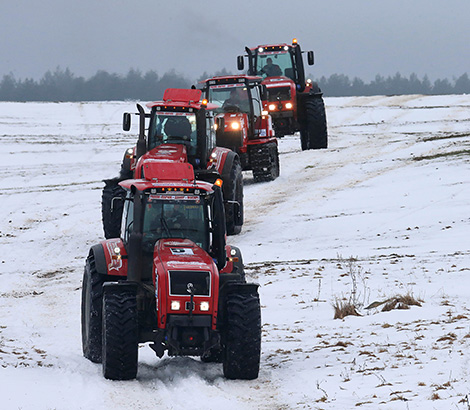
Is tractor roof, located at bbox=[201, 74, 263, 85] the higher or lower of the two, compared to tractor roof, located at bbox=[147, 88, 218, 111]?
higher

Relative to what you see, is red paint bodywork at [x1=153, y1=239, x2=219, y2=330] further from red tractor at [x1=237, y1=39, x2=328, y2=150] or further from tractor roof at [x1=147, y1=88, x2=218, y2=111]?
red tractor at [x1=237, y1=39, x2=328, y2=150]

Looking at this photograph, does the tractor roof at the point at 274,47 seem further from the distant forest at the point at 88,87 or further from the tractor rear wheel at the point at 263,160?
the distant forest at the point at 88,87

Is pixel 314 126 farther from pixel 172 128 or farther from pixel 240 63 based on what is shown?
pixel 172 128

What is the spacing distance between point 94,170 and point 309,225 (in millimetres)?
13004

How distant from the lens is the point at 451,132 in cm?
3481

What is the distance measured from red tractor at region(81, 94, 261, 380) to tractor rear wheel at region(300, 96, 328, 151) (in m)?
17.7

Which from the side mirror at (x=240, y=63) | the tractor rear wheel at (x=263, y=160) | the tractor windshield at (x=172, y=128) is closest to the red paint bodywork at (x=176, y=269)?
the tractor windshield at (x=172, y=128)

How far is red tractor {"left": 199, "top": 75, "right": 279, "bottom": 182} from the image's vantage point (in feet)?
75.5

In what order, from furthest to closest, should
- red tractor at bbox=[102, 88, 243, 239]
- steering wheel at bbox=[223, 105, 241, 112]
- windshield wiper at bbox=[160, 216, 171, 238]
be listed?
steering wheel at bbox=[223, 105, 241, 112]
red tractor at bbox=[102, 88, 243, 239]
windshield wiper at bbox=[160, 216, 171, 238]

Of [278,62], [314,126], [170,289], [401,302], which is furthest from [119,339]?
[314,126]

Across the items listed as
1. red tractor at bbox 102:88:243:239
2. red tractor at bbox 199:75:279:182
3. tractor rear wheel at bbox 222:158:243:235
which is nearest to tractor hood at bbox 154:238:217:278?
red tractor at bbox 102:88:243:239

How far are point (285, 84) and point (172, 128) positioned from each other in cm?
965

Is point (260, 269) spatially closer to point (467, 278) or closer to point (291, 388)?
point (467, 278)

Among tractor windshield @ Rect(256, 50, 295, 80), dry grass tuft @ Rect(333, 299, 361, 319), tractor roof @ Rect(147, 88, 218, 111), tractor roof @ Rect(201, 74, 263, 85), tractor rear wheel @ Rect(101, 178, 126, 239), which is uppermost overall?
tractor windshield @ Rect(256, 50, 295, 80)
